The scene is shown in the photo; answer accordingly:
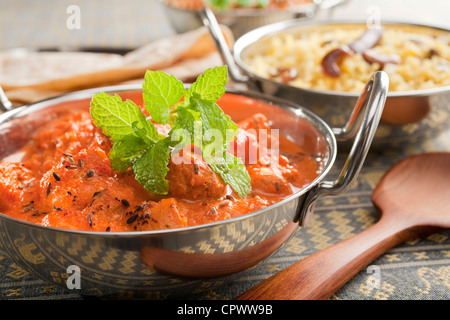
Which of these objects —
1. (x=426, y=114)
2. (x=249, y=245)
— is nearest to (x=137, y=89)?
(x=249, y=245)

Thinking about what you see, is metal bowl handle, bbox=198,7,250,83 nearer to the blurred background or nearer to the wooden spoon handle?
the blurred background

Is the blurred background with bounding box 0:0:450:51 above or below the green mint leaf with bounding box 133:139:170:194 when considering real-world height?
above

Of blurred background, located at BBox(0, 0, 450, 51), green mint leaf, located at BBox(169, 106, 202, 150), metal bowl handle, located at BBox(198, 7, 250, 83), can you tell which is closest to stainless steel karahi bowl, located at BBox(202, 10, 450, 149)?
metal bowl handle, located at BBox(198, 7, 250, 83)

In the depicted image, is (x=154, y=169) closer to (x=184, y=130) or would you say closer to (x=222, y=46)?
(x=184, y=130)

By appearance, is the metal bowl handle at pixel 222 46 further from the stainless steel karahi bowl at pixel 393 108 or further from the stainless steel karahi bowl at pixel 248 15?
the stainless steel karahi bowl at pixel 248 15

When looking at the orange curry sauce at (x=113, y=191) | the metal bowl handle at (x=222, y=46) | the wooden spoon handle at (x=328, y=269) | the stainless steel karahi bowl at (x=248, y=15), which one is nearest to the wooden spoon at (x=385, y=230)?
the wooden spoon handle at (x=328, y=269)

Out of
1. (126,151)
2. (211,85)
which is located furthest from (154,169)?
(211,85)
